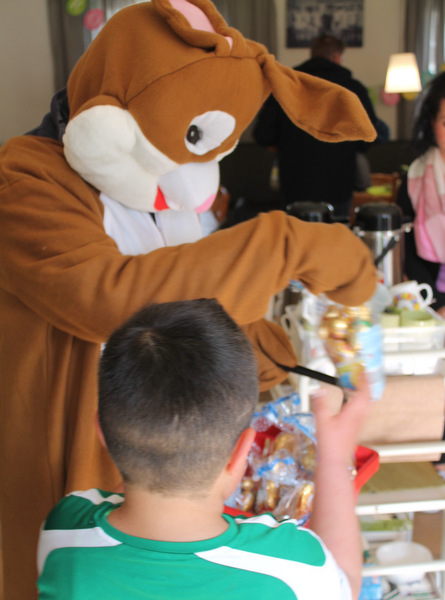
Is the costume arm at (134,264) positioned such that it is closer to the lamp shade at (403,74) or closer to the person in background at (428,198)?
the person in background at (428,198)

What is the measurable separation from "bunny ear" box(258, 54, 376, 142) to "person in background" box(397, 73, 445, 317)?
3.19 feet

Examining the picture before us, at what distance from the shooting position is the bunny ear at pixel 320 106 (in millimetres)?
849

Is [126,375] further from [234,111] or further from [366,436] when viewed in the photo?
[366,436]

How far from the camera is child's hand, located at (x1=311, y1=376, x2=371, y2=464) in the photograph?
724mm

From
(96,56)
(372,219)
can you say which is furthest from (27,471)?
(372,219)

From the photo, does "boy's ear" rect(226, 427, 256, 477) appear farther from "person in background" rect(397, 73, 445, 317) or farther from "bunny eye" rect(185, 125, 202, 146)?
"person in background" rect(397, 73, 445, 317)

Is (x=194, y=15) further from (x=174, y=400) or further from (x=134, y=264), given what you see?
(x=174, y=400)

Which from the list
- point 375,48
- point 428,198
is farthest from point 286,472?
point 375,48

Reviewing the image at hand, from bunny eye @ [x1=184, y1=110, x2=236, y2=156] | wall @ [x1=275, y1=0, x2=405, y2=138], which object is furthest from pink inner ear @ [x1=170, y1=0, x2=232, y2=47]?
wall @ [x1=275, y1=0, x2=405, y2=138]

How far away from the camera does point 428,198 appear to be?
6.12ft

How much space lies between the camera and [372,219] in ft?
4.93

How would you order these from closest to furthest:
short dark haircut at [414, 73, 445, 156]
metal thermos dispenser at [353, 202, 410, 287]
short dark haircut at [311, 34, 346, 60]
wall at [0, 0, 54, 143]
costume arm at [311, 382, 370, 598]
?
costume arm at [311, 382, 370, 598], metal thermos dispenser at [353, 202, 410, 287], short dark haircut at [414, 73, 445, 156], short dark haircut at [311, 34, 346, 60], wall at [0, 0, 54, 143]

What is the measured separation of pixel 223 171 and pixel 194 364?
5.52 metres

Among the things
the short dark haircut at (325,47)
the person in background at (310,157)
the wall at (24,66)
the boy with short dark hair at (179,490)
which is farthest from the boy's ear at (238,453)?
the wall at (24,66)
